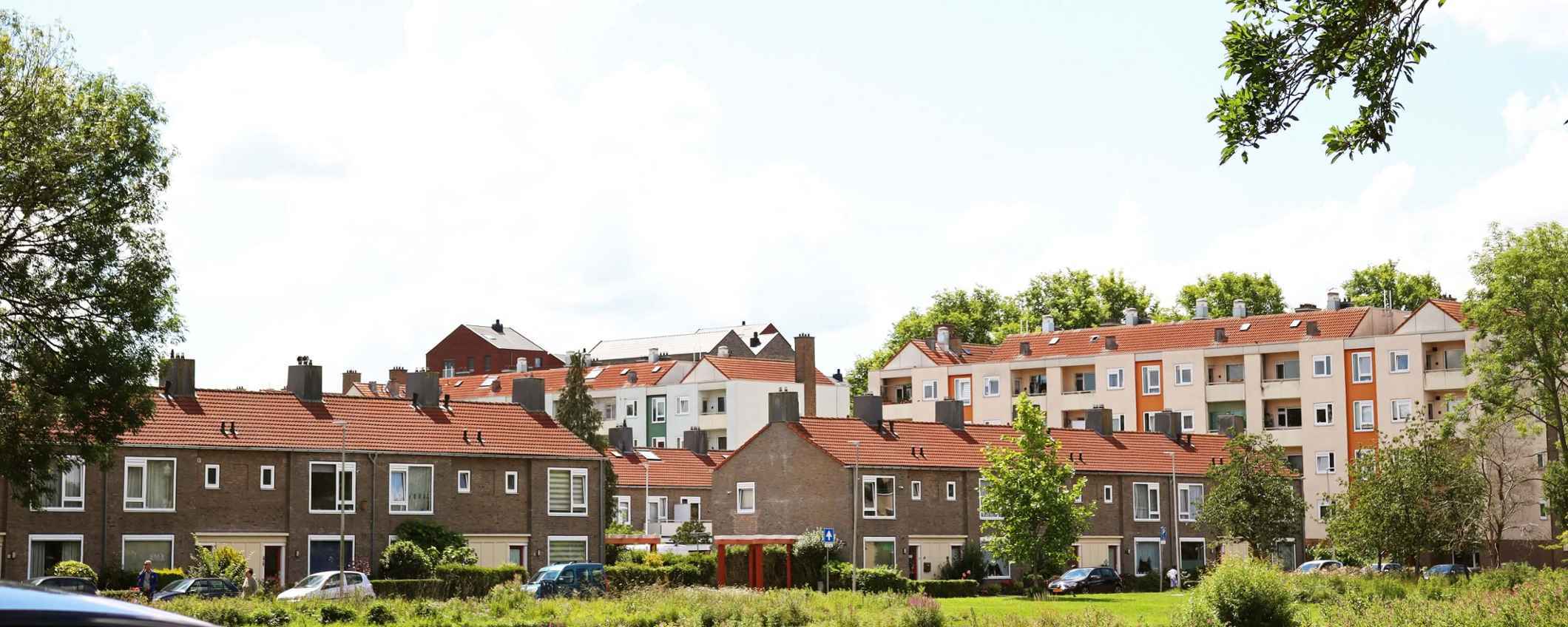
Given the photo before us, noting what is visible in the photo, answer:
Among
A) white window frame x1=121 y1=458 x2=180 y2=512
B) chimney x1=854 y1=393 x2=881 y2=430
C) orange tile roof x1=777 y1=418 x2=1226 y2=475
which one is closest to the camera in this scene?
white window frame x1=121 y1=458 x2=180 y2=512

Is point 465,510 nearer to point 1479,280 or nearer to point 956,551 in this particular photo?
point 956,551

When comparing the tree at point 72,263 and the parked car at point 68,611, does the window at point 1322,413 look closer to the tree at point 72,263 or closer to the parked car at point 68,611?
the tree at point 72,263

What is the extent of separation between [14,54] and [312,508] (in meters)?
24.2

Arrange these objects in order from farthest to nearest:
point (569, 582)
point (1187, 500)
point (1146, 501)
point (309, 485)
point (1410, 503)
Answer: point (1187, 500) → point (1146, 501) → point (1410, 503) → point (309, 485) → point (569, 582)

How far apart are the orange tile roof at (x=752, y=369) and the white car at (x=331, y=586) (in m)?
63.7

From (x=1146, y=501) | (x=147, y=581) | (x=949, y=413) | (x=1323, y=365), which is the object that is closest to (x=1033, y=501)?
(x=949, y=413)

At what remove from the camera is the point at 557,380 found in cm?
12425

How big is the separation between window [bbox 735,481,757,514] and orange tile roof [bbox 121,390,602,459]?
31.7ft

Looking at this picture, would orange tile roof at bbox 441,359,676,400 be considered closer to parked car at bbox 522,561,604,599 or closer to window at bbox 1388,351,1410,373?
window at bbox 1388,351,1410,373

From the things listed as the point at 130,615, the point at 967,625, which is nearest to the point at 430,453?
the point at 967,625

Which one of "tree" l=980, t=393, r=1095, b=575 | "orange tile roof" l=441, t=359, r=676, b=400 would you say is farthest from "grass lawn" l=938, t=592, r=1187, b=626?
"orange tile roof" l=441, t=359, r=676, b=400

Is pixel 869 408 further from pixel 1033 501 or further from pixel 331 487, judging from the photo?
pixel 331 487

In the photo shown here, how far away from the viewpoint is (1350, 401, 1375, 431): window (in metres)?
92.0

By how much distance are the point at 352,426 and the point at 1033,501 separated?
25668mm
